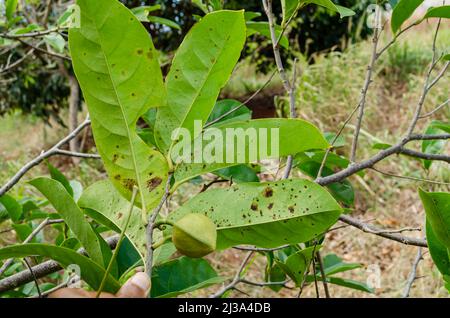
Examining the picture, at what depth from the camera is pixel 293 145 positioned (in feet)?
1.34

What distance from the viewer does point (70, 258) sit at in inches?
14.6

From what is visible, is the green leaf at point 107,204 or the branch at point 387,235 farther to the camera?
the branch at point 387,235

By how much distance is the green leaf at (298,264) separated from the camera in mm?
687

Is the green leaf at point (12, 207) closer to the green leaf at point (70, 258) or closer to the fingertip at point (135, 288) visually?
the green leaf at point (70, 258)

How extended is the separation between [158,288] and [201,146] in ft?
0.79

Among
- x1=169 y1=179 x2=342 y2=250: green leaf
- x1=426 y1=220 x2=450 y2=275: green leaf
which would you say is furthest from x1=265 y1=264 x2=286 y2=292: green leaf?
x1=169 y1=179 x2=342 y2=250: green leaf

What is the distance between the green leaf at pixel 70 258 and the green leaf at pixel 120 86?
7cm

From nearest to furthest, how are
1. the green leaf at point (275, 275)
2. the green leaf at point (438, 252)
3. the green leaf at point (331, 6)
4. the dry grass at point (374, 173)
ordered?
the green leaf at point (438, 252)
the green leaf at point (331, 6)
the green leaf at point (275, 275)
the dry grass at point (374, 173)

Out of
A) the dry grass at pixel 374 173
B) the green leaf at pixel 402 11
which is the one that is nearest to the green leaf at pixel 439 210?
the green leaf at pixel 402 11

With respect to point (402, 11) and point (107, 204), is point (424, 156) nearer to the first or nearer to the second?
point (402, 11)

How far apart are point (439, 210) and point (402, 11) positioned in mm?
427

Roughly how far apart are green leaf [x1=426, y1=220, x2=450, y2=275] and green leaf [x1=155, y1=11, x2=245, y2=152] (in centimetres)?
28

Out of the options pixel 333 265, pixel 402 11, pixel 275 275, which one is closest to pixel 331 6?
pixel 402 11

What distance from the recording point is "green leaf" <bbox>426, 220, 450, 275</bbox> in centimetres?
54
